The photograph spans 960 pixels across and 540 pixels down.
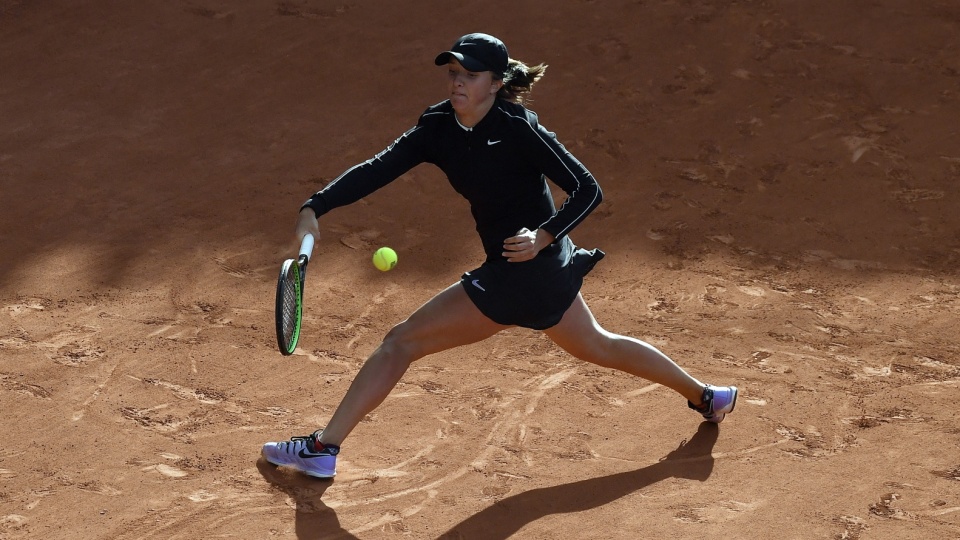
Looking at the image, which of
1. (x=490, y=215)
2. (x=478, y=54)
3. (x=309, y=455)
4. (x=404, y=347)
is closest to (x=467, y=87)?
(x=478, y=54)

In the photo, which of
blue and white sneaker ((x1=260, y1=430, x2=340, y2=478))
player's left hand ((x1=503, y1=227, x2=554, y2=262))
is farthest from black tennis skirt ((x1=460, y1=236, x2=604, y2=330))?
blue and white sneaker ((x1=260, y1=430, x2=340, y2=478))

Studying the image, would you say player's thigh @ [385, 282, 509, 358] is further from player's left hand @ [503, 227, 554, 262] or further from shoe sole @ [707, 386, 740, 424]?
shoe sole @ [707, 386, 740, 424]

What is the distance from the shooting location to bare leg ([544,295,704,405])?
417cm

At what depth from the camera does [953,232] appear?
21.4ft

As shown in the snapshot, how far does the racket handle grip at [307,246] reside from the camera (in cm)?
388

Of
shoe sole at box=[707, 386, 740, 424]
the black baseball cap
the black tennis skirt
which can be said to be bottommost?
shoe sole at box=[707, 386, 740, 424]

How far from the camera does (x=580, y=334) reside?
13.7 ft

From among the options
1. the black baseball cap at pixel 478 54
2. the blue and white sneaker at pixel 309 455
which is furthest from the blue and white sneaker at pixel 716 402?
the black baseball cap at pixel 478 54

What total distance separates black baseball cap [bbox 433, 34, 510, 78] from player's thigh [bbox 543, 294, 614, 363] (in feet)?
3.10

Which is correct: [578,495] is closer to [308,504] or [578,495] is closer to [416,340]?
[416,340]

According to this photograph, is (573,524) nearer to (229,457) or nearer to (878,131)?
(229,457)

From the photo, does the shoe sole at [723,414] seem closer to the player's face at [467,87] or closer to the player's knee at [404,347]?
the player's knee at [404,347]

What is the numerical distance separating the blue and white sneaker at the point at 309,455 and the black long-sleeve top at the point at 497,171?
910 mm

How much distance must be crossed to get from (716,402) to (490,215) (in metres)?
1.34
